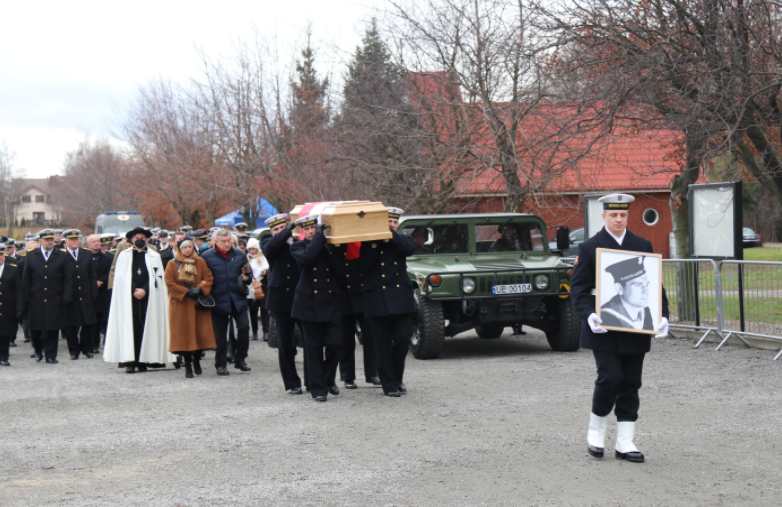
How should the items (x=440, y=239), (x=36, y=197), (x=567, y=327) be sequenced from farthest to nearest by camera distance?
(x=36, y=197), (x=440, y=239), (x=567, y=327)

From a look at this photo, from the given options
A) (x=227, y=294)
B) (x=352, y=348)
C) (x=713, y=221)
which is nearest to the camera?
(x=352, y=348)

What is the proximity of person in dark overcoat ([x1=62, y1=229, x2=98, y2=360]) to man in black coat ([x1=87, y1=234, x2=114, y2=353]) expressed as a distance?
409 mm

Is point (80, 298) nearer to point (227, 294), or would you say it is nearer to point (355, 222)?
point (227, 294)

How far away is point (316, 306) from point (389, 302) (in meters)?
0.72

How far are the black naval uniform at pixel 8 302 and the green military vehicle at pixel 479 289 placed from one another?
5.79 metres

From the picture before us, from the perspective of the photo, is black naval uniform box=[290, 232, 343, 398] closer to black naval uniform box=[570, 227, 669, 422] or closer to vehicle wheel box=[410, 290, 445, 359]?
vehicle wheel box=[410, 290, 445, 359]

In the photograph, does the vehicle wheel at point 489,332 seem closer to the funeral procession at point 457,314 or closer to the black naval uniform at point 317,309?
the funeral procession at point 457,314

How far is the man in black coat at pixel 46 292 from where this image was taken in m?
12.5

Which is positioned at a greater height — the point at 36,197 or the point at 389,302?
the point at 36,197

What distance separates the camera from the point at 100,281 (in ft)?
46.4

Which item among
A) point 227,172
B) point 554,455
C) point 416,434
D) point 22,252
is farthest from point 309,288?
point 227,172

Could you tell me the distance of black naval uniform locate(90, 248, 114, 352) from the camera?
45.6 ft

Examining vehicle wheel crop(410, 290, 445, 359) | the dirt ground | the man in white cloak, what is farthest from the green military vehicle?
the man in white cloak

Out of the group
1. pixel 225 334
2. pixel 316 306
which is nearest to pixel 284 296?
pixel 316 306
